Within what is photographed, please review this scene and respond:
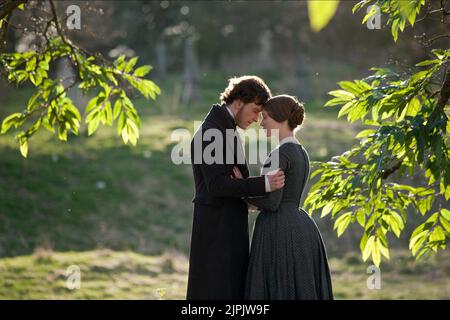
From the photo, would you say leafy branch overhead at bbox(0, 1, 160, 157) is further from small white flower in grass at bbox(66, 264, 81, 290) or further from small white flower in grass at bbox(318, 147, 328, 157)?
small white flower in grass at bbox(318, 147, 328, 157)

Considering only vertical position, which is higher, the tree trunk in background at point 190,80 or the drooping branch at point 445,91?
the tree trunk in background at point 190,80

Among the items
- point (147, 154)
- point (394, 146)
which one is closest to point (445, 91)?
point (394, 146)

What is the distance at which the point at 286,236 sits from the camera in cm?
411

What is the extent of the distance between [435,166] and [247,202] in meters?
1.25

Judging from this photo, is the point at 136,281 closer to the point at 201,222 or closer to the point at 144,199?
the point at 144,199

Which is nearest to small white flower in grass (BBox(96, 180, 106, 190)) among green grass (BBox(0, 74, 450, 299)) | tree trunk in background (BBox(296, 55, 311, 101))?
green grass (BBox(0, 74, 450, 299))

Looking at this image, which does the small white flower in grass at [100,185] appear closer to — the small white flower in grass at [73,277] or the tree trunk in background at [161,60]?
the small white flower in grass at [73,277]

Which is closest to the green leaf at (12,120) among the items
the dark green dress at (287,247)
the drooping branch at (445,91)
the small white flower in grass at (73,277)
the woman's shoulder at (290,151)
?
the dark green dress at (287,247)

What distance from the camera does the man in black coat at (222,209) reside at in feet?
13.4

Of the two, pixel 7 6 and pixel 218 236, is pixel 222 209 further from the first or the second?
pixel 7 6

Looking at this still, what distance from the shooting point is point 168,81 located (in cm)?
2900

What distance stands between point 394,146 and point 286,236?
2.80 ft

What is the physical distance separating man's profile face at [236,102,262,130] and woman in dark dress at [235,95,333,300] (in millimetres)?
91
